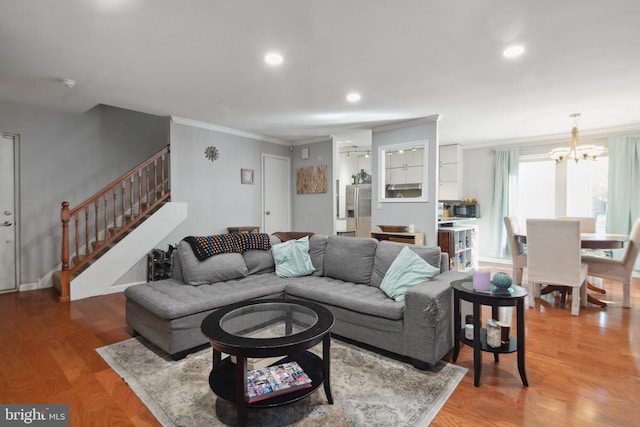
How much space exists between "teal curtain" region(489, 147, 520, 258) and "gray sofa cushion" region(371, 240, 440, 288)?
4433 millimetres

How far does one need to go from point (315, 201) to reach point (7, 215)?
14.9 ft

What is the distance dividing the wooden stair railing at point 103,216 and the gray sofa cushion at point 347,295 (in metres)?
2.82

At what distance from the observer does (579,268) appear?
3.41 metres

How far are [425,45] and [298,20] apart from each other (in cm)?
105

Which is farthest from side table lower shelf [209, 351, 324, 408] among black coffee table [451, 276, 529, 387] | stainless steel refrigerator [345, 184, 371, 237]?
stainless steel refrigerator [345, 184, 371, 237]

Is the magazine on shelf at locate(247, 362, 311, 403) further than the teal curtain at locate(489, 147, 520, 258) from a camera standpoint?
No

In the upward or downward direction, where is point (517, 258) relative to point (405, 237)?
downward

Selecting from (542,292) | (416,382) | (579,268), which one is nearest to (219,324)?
(416,382)

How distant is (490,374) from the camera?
2.24 meters

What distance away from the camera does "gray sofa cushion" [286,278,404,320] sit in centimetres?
239

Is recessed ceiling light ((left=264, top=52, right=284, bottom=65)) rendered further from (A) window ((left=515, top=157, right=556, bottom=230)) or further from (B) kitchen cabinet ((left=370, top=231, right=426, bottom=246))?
(A) window ((left=515, top=157, right=556, bottom=230))

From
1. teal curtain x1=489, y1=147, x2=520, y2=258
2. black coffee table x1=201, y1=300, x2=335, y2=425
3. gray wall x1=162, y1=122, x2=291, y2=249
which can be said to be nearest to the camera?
black coffee table x1=201, y1=300, x2=335, y2=425

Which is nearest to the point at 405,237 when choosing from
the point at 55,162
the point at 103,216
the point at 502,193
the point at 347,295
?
the point at 347,295

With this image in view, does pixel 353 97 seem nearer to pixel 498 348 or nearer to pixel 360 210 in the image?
pixel 498 348
